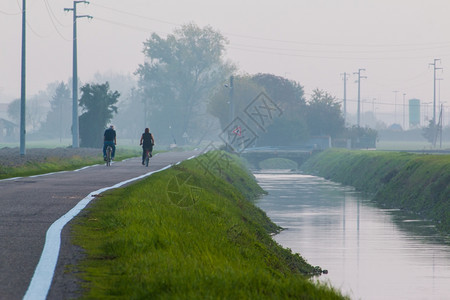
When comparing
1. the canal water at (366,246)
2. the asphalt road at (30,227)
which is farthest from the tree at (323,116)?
the asphalt road at (30,227)

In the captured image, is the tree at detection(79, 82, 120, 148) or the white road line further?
the tree at detection(79, 82, 120, 148)

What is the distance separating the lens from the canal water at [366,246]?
17125 millimetres

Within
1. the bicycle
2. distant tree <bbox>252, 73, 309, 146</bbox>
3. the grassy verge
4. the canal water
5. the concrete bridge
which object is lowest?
the canal water

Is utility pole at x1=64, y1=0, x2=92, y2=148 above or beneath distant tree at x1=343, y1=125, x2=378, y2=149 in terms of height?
above

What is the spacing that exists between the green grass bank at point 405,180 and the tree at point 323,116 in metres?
36.7

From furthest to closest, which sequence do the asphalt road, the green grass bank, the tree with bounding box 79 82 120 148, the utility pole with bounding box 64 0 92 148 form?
the tree with bounding box 79 82 120 148
the utility pole with bounding box 64 0 92 148
the green grass bank
the asphalt road

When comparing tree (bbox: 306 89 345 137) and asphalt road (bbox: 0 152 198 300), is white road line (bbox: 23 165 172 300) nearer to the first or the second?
asphalt road (bbox: 0 152 198 300)

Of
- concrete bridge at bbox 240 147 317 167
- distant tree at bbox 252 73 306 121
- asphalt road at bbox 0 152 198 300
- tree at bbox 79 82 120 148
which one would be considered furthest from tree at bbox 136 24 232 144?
asphalt road at bbox 0 152 198 300

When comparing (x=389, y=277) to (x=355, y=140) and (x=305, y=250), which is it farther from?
(x=355, y=140)

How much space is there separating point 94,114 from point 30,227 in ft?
200

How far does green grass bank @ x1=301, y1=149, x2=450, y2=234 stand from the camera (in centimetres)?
3547

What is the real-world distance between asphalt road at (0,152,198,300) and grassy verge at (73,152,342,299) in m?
0.28

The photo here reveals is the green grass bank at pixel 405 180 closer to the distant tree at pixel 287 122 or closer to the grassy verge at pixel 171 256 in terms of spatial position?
→ the grassy verge at pixel 171 256

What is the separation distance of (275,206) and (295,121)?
216ft
